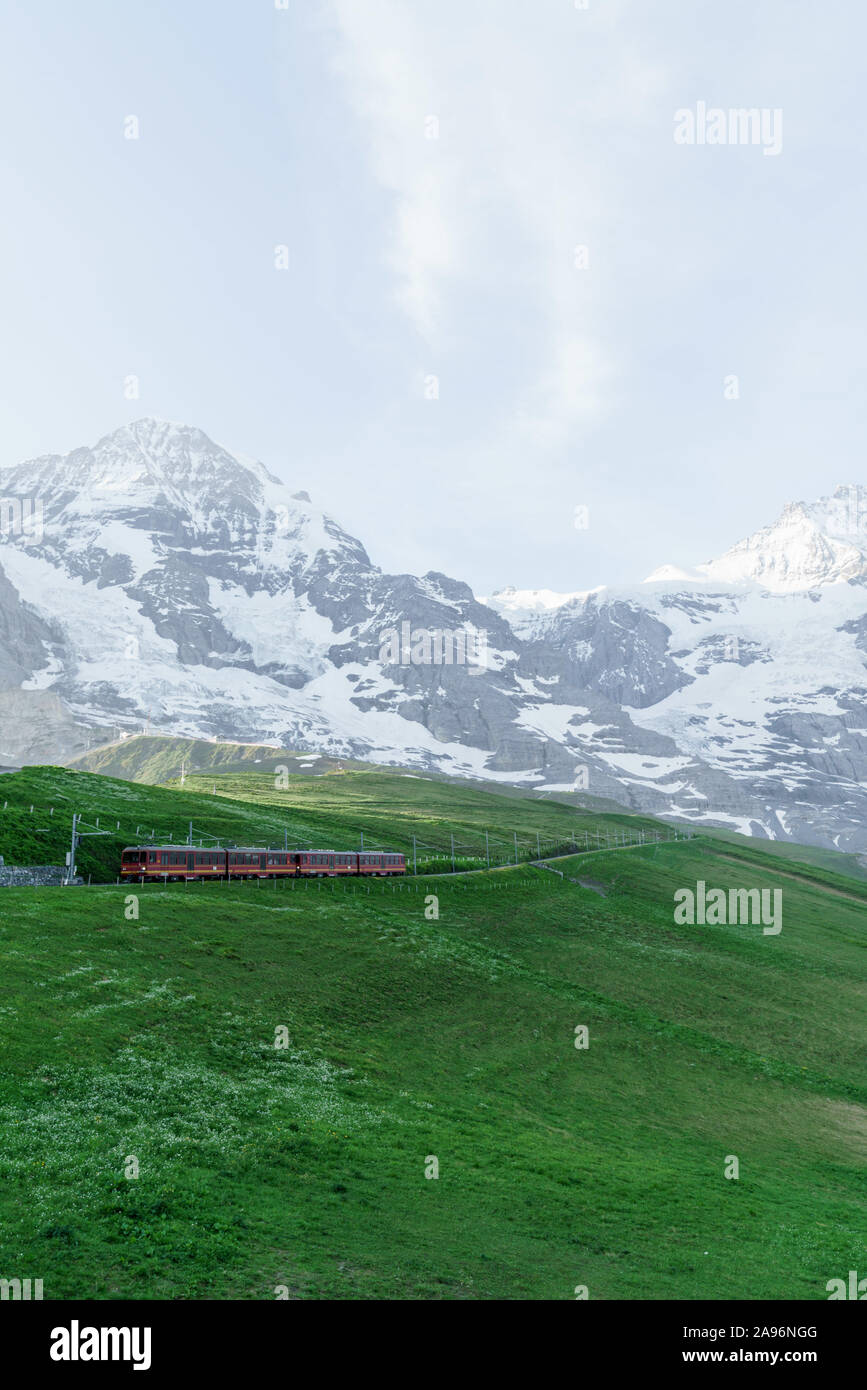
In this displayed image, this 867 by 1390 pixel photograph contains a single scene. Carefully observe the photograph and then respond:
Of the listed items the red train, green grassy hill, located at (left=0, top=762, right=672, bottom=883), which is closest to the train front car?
the red train

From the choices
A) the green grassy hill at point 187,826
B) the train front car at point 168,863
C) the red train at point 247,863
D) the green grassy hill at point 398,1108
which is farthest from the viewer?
the green grassy hill at point 187,826

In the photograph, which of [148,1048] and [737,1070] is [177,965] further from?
[737,1070]

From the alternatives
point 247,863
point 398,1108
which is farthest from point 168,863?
point 398,1108

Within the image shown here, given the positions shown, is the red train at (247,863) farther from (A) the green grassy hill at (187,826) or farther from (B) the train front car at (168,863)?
(A) the green grassy hill at (187,826)

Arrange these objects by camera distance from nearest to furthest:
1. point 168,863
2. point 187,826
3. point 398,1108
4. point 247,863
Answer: point 398,1108
point 168,863
point 247,863
point 187,826

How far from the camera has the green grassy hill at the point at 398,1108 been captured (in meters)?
21.9

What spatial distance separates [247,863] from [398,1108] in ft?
174

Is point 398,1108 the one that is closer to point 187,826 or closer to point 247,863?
point 247,863

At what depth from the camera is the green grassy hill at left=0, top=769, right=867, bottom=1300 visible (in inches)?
861

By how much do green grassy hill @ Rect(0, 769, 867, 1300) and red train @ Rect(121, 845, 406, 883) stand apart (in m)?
5.25

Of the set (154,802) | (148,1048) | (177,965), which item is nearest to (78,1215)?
(148,1048)

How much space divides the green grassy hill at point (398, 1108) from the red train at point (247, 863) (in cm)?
525

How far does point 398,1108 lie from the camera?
35.7 metres

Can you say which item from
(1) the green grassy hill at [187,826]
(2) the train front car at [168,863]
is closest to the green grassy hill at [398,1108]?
(2) the train front car at [168,863]
